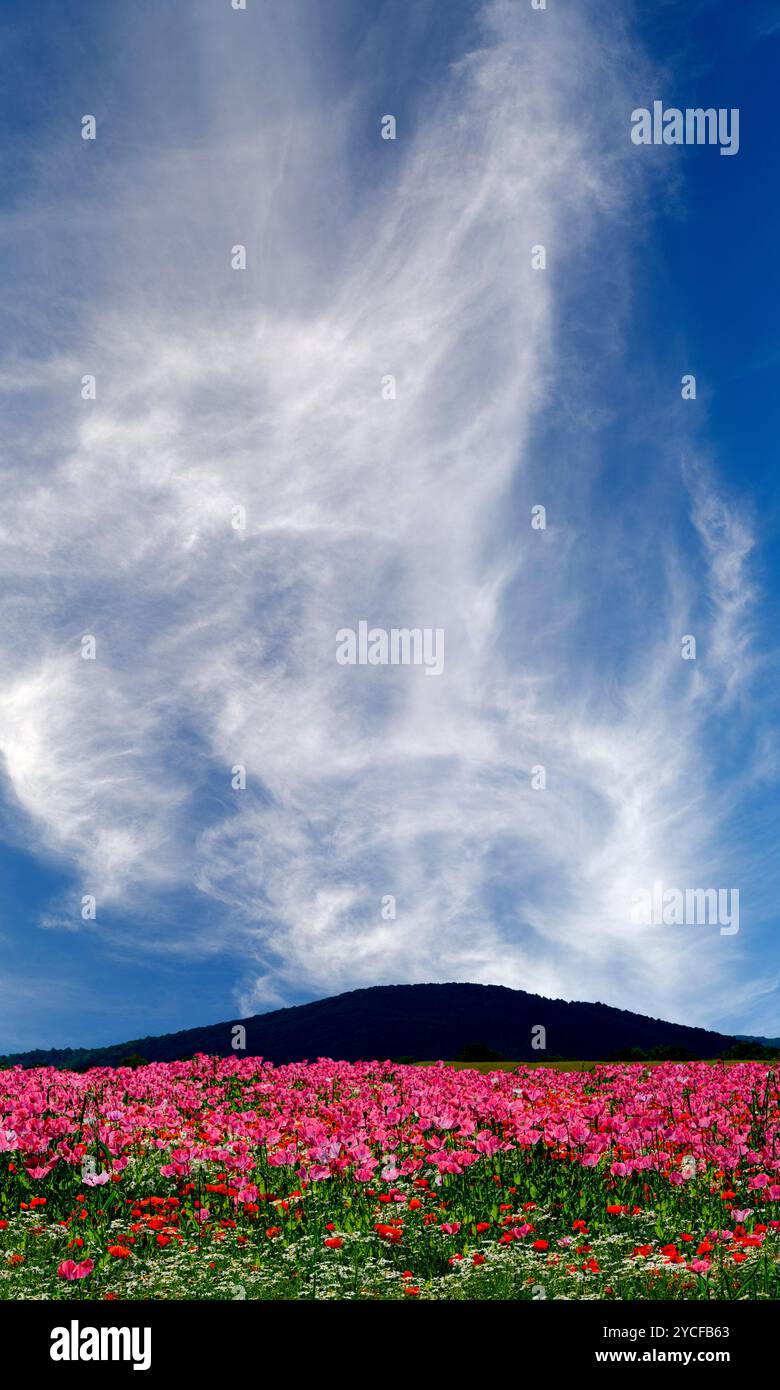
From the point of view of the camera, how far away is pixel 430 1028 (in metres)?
56.0

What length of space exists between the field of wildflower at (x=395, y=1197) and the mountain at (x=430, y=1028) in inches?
1289

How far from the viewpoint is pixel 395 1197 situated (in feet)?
33.8

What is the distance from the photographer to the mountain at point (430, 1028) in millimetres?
50469

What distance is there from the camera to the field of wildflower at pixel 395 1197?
26.5 ft

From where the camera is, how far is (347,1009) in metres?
60.2

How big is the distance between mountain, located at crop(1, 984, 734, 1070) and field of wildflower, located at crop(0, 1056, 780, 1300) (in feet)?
107

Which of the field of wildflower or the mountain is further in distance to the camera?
the mountain

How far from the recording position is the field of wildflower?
26.5 feet

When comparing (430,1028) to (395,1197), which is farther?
(430,1028)

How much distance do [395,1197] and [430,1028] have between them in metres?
47.6

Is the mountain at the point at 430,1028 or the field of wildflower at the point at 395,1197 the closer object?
the field of wildflower at the point at 395,1197
